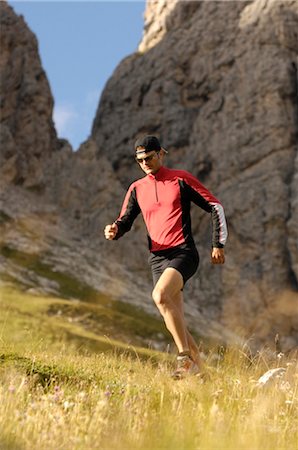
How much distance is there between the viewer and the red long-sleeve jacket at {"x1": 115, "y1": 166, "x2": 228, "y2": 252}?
9.06 meters

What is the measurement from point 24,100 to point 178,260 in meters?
78.7

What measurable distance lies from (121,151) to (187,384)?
8967 centimetres

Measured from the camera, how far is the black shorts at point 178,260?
29.2 ft

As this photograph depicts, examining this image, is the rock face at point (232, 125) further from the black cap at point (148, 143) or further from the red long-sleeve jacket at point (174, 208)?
the black cap at point (148, 143)

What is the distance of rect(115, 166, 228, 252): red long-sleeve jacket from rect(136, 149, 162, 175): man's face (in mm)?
82

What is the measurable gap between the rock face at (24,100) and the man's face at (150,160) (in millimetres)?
69904

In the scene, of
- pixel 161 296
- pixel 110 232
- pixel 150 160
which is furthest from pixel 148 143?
pixel 161 296

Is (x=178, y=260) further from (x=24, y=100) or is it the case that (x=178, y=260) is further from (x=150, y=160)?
(x=24, y=100)

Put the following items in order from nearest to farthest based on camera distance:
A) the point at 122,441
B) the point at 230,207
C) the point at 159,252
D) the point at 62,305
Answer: the point at 122,441, the point at 159,252, the point at 62,305, the point at 230,207

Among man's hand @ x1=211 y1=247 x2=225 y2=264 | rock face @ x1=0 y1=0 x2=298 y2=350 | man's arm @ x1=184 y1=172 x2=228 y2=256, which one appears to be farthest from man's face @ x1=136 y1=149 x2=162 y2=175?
rock face @ x1=0 y1=0 x2=298 y2=350

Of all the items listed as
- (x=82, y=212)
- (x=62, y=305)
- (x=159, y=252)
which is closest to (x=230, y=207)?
(x=82, y=212)

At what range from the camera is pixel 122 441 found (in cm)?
430

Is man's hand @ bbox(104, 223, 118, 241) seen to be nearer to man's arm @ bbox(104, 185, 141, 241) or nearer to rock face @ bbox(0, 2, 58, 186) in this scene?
man's arm @ bbox(104, 185, 141, 241)

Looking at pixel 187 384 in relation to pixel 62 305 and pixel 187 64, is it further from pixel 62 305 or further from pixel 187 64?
pixel 187 64
